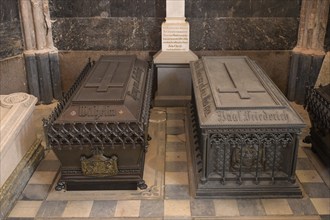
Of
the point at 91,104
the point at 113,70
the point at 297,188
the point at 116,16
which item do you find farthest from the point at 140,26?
the point at 297,188

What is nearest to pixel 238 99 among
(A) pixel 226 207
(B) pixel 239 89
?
(B) pixel 239 89

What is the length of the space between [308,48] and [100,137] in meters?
3.37

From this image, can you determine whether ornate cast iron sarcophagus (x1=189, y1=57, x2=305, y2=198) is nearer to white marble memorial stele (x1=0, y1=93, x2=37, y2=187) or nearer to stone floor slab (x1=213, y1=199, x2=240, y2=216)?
stone floor slab (x1=213, y1=199, x2=240, y2=216)

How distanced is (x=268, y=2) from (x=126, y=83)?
251cm

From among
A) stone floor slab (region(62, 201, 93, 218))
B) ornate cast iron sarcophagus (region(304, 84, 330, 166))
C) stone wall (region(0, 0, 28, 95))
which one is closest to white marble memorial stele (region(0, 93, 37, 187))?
stone floor slab (region(62, 201, 93, 218))

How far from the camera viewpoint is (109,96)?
12.5 feet

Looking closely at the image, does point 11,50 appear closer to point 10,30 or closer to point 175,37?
point 10,30

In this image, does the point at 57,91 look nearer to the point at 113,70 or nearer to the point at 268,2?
the point at 113,70

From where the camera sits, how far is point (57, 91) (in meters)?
5.84

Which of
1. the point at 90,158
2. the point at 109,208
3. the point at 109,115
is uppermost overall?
the point at 109,115

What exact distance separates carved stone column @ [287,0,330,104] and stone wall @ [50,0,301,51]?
5.7 inches

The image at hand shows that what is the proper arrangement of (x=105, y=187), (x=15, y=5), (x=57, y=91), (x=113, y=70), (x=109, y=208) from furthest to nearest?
1. (x=57, y=91)
2. (x=15, y=5)
3. (x=113, y=70)
4. (x=105, y=187)
5. (x=109, y=208)

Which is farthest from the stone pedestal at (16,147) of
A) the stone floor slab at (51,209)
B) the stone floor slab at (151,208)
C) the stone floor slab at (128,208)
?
the stone floor slab at (151,208)

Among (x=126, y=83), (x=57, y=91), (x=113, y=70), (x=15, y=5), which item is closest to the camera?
(x=126, y=83)
